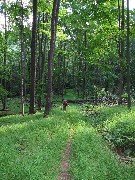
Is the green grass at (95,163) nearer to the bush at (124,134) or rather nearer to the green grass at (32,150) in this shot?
the green grass at (32,150)

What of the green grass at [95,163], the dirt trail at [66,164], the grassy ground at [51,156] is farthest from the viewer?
the green grass at [95,163]

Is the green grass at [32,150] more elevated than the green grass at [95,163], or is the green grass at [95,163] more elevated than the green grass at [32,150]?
the green grass at [32,150]

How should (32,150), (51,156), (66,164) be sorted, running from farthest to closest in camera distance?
(32,150), (51,156), (66,164)

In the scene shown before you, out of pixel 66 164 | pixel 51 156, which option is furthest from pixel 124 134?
pixel 51 156

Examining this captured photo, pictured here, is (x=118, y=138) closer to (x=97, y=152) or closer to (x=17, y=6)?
(x=97, y=152)

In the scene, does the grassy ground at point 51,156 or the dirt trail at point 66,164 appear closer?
the grassy ground at point 51,156

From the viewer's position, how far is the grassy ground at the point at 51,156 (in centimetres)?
1060

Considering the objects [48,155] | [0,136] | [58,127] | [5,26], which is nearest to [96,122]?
[58,127]

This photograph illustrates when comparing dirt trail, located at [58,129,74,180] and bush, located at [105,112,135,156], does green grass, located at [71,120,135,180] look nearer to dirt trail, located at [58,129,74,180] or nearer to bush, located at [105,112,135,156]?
dirt trail, located at [58,129,74,180]

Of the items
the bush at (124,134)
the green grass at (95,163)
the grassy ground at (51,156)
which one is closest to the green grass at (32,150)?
the grassy ground at (51,156)

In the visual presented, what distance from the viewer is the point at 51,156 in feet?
40.2

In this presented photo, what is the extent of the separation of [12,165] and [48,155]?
1.97 metres

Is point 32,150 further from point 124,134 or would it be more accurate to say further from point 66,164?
point 124,134

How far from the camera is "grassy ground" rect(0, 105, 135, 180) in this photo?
10.6m
